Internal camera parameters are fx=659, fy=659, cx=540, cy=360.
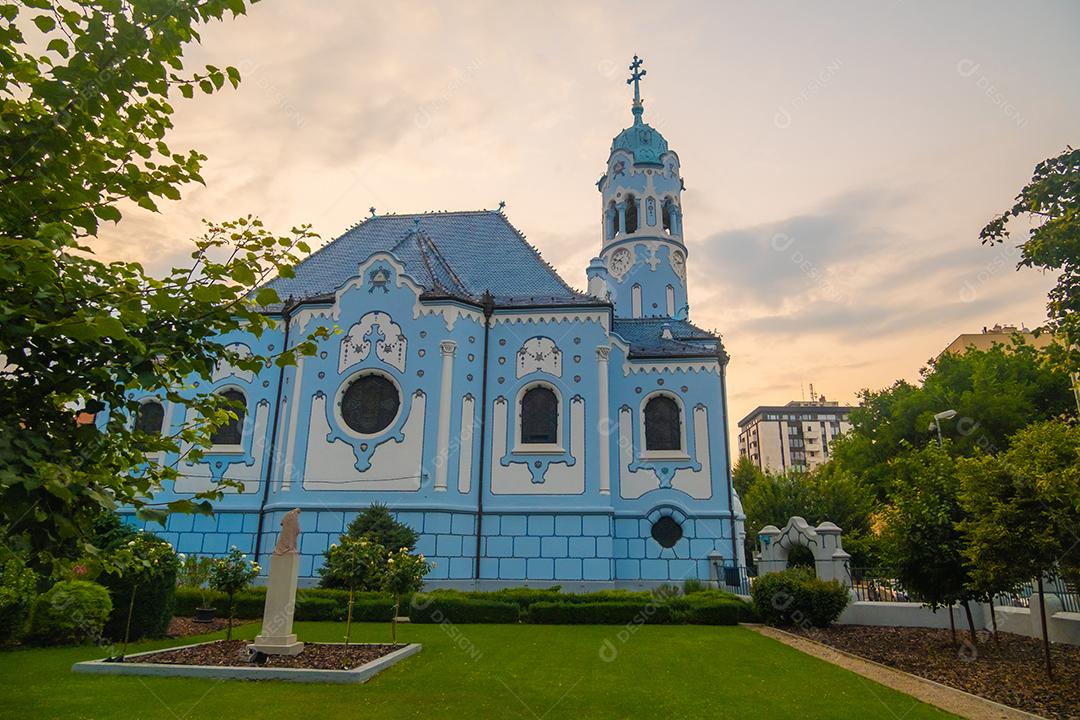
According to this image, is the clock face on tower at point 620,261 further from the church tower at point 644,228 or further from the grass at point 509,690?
the grass at point 509,690

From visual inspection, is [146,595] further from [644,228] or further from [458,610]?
[644,228]

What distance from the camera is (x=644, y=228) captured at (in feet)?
111

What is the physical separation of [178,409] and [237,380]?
9.58 feet

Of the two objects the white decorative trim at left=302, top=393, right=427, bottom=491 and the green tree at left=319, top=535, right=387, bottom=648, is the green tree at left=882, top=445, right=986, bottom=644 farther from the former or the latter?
the white decorative trim at left=302, top=393, right=427, bottom=491

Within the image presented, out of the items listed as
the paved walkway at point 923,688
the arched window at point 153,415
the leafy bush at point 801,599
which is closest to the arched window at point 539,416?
the leafy bush at point 801,599

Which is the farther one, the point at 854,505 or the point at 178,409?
the point at 854,505

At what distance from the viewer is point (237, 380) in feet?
87.0

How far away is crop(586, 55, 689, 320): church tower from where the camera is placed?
33438 mm

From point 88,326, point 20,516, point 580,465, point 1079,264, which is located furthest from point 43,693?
point 580,465

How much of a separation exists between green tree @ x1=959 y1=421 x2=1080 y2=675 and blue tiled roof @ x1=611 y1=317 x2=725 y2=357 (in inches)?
594

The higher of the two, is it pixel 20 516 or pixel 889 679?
pixel 20 516

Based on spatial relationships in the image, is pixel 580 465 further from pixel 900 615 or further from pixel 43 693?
pixel 43 693

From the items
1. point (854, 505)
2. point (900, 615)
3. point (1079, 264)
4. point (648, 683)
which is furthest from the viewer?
point (854, 505)

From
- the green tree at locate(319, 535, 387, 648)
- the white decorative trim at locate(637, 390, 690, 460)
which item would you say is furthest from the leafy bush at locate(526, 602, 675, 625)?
the white decorative trim at locate(637, 390, 690, 460)
